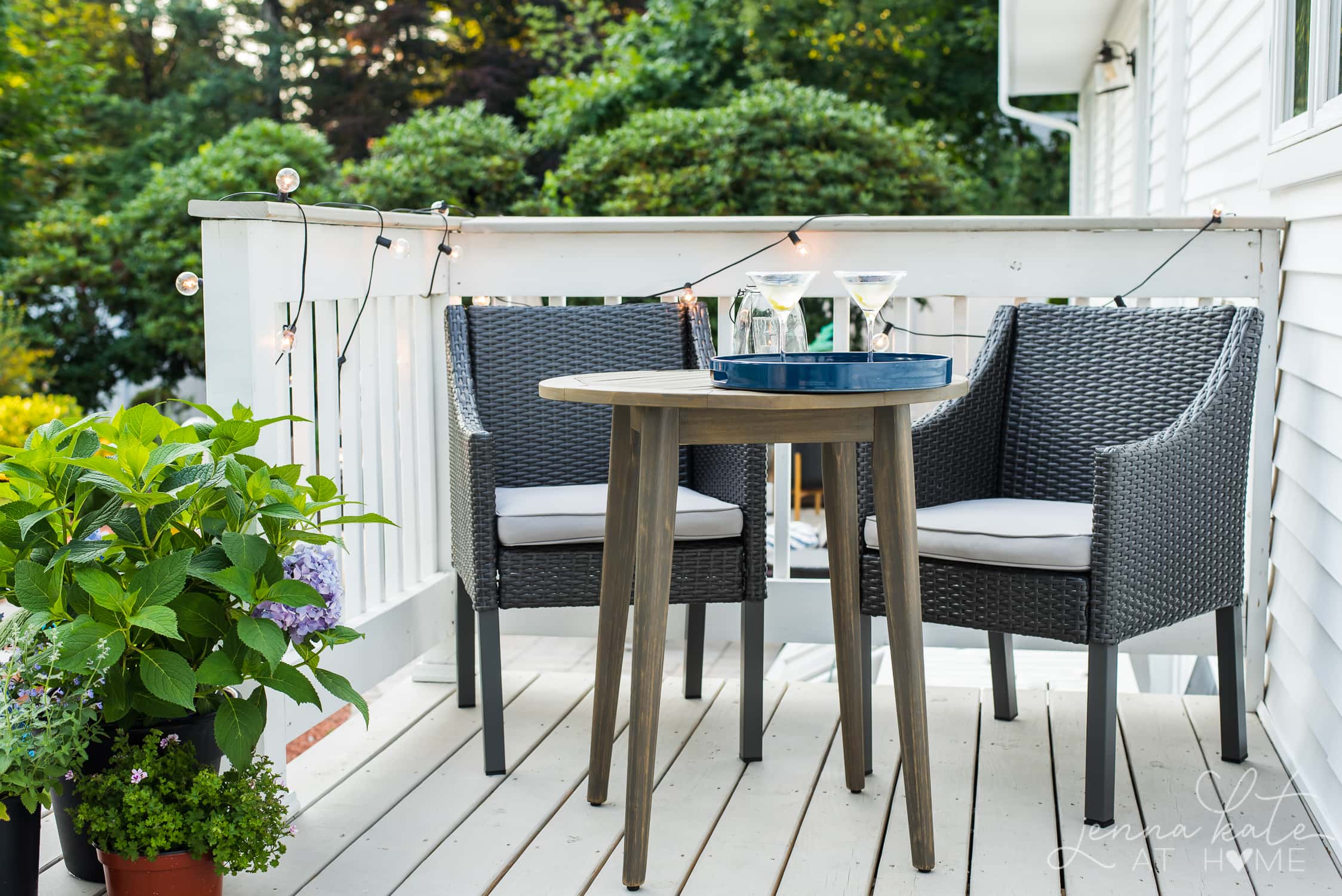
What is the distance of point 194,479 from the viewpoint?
1.82 metres

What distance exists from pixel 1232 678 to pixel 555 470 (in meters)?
1.50

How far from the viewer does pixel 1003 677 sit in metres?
2.79

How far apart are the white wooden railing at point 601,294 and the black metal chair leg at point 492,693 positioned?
0.29m

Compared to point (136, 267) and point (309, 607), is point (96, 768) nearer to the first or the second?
point (309, 607)

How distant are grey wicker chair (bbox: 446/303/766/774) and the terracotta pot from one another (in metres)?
0.73

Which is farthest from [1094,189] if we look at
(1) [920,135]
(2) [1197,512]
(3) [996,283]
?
(2) [1197,512]

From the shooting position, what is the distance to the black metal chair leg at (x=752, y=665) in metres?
2.54

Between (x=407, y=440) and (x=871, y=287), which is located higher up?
(x=871, y=287)

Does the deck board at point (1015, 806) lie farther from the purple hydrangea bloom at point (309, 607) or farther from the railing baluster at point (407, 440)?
the railing baluster at point (407, 440)

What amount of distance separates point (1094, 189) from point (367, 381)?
6812 millimetres

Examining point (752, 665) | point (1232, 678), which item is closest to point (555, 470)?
point (752, 665)

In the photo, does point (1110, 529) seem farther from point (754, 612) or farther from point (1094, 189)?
point (1094, 189)

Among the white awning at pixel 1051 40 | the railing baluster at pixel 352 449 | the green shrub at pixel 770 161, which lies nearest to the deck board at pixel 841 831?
the railing baluster at pixel 352 449

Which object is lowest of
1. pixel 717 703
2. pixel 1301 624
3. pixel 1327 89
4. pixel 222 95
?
pixel 717 703
